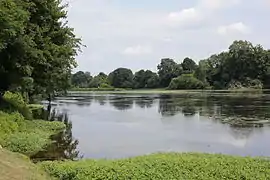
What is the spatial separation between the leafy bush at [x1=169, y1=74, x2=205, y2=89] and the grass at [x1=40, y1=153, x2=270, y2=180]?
122629mm

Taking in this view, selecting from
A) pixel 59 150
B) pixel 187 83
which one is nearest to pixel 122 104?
pixel 59 150

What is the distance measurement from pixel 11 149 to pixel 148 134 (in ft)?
40.4

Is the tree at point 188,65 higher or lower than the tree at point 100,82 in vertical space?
higher

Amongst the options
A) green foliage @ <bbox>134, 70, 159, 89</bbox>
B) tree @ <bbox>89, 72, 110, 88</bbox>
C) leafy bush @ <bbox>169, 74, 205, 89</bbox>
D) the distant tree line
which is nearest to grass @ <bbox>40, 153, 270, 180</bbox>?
the distant tree line

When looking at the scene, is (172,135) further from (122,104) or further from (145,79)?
(145,79)

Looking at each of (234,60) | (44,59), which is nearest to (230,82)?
(234,60)

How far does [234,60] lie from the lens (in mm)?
128375

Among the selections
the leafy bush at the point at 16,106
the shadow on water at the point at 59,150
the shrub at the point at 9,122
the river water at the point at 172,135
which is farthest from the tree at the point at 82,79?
the shadow on water at the point at 59,150

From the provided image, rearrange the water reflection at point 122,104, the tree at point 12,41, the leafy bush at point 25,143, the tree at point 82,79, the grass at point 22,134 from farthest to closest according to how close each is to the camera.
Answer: the tree at point 82,79
the water reflection at point 122,104
the tree at point 12,41
the grass at point 22,134
the leafy bush at point 25,143

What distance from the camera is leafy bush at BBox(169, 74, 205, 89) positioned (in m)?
136

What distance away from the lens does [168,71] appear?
166 meters

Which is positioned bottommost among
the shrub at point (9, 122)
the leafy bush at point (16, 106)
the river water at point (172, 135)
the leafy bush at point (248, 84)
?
the river water at point (172, 135)

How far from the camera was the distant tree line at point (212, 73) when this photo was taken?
12469 centimetres

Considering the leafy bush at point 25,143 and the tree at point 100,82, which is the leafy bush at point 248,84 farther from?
the leafy bush at point 25,143
